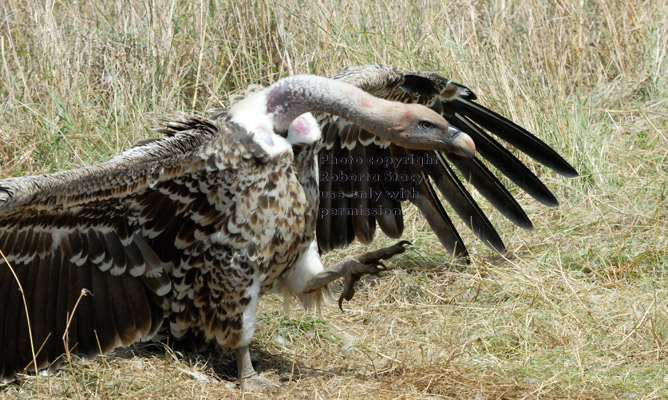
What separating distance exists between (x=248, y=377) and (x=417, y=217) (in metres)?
2.01

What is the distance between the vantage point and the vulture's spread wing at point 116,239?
3781mm

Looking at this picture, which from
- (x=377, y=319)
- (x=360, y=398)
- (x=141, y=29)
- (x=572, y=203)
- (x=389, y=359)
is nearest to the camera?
(x=360, y=398)

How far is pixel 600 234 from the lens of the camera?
547 cm

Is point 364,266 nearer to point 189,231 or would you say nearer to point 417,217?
point 189,231

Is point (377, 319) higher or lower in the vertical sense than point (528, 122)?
lower

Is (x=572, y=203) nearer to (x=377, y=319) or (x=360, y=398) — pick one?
(x=377, y=319)

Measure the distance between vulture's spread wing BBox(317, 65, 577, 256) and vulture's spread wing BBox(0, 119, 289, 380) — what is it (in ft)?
3.75

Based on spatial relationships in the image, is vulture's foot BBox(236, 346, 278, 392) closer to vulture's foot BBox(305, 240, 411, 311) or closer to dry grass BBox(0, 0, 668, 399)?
dry grass BBox(0, 0, 668, 399)

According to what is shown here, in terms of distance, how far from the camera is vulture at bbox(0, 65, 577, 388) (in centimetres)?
380

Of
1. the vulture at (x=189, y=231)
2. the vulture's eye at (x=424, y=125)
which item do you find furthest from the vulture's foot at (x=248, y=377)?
the vulture's eye at (x=424, y=125)

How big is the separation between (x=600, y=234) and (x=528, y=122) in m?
1.06

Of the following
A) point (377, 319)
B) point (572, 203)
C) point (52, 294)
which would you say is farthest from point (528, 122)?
point (52, 294)

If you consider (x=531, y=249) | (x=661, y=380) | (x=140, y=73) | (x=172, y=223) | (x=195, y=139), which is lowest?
(x=661, y=380)

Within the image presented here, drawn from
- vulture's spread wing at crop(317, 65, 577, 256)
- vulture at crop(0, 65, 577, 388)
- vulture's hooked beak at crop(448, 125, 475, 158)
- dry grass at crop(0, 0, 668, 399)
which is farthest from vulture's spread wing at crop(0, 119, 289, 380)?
vulture's spread wing at crop(317, 65, 577, 256)
